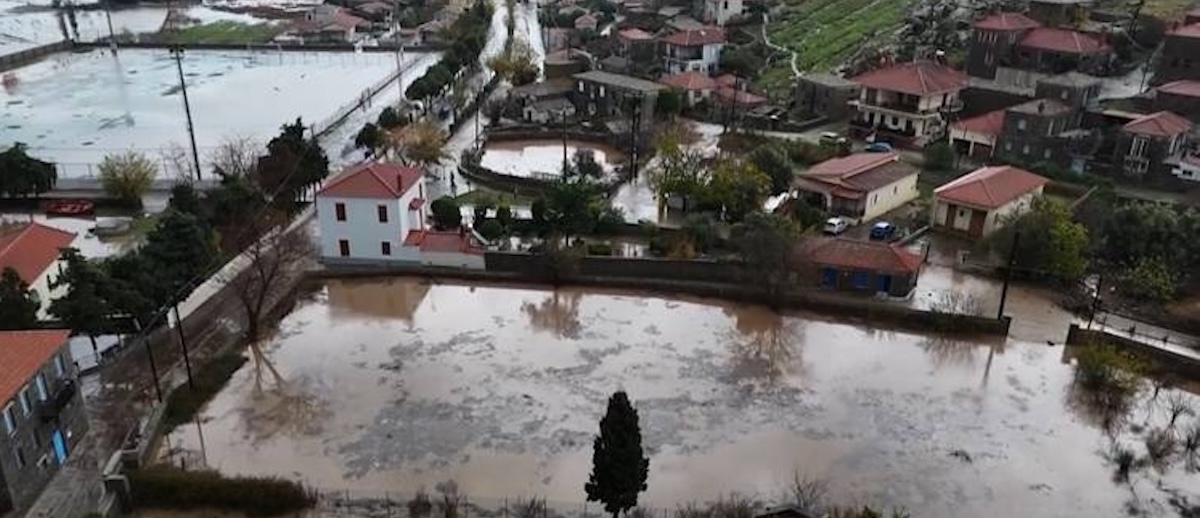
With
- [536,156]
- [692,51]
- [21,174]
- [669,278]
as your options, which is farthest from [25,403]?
[692,51]

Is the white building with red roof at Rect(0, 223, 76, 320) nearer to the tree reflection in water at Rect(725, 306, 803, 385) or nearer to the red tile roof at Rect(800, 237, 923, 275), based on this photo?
the tree reflection in water at Rect(725, 306, 803, 385)

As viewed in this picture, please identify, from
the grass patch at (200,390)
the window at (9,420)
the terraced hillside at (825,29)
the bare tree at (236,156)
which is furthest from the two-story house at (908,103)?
the window at (9,420)

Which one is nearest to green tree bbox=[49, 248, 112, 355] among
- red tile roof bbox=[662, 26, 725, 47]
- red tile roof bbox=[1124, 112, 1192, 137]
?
red tile roof bbox=[1124, 112, 1192, 137]

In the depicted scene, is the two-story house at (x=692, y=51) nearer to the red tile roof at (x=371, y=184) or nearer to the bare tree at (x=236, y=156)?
the bare tree at (x=236, y=156)

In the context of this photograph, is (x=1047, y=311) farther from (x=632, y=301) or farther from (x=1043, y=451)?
(x=632, y=301)

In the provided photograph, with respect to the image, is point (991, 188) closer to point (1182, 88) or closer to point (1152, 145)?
point (1152, 145)

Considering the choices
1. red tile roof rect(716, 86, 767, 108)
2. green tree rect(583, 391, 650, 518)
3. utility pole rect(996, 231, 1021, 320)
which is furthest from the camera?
red tile roof rect(716, 86, 767, 108)
